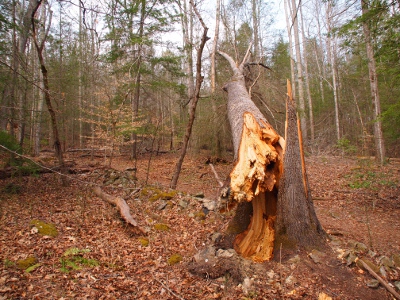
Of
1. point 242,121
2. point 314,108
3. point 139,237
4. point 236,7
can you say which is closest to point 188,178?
point 139,237

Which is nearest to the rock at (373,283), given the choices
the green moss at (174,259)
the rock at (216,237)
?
the rock at (216,237)

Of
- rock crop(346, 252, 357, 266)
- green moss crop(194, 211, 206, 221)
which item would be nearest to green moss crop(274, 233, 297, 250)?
rock crop(346, 252, 357, 266)

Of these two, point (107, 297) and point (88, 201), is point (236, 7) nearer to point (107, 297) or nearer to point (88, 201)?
point (88, 201)

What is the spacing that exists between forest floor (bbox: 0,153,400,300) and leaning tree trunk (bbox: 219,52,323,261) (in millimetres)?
307

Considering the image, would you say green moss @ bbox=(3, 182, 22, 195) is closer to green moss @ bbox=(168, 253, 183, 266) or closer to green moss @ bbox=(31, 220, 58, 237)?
green moss @ bbox=(31, 220, 58, 237)

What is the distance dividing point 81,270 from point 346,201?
7.14 meters

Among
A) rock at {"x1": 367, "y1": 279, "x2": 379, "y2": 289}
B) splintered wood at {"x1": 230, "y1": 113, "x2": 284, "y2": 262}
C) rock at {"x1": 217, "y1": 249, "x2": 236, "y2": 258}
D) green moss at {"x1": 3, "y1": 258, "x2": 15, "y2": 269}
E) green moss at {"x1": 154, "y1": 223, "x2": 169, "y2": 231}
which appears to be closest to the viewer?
rock at {"x1": 367, "y1": 279, "x2": 379, "y2": 289}

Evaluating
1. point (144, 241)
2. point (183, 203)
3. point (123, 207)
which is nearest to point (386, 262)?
point (144, 241)

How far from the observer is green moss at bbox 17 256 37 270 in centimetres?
316

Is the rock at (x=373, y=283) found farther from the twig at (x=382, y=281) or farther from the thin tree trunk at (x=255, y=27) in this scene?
the thin tree trunk at (x=255, y=27)

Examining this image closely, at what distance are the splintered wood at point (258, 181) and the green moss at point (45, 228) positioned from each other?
10.9 feet

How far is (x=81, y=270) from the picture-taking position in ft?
10.9

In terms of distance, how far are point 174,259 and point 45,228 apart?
2.53m

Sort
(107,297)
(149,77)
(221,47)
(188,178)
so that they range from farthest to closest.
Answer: (149,77) → (221,47) → (188,178) → (107,297)
